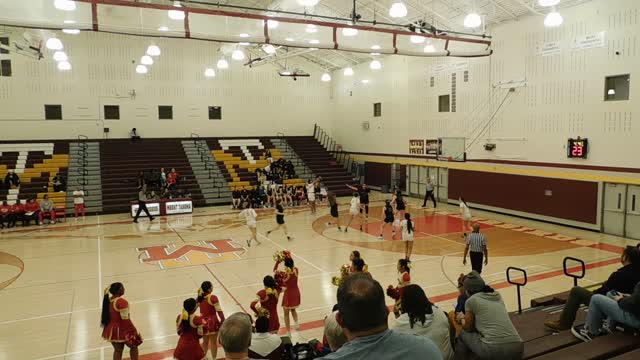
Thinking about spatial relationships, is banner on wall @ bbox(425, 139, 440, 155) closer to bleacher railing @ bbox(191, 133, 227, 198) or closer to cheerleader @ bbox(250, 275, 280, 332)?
bleacher railing @ bbox(191, 133, 227, 198)

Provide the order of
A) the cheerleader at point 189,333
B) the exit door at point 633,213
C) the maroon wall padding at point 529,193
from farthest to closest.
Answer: the maroon wall padding at point 529,193 < the exit door at point 633,213 < the cheerleader at point 189,333

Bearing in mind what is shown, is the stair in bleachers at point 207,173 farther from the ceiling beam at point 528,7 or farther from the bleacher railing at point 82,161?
the ceiling beam at point 528,7

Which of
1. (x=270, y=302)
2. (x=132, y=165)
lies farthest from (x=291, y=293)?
(x=132, y=165)

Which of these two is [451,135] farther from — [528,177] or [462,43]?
[462,43]

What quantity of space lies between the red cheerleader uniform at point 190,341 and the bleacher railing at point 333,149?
26.9m

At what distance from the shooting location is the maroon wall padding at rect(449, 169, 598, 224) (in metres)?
17.8

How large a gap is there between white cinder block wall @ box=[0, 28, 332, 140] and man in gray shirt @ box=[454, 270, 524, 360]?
29.2 m

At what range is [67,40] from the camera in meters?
28.6

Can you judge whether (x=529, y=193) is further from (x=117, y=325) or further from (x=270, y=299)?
(x=117, y=325)

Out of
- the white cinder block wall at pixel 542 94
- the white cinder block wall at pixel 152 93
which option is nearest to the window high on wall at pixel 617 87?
the white cinder block wall at pixel 542 94

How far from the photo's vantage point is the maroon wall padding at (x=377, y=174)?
2966 cm

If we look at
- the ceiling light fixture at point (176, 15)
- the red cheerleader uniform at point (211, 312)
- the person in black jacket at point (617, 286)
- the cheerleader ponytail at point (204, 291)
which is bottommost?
the red cheerleader uniform at point (211, 312)

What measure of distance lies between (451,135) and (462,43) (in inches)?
270

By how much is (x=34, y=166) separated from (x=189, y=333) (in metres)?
23.7
